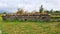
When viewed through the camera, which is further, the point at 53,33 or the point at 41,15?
the point at 41,15

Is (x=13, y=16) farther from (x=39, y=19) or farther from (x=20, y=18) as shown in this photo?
(x=39, y=19)

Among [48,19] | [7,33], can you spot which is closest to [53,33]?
[7,33]

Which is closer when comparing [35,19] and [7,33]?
[7,33]

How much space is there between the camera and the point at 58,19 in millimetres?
20172

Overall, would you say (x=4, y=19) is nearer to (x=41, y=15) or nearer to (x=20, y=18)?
(x=20, y=18)

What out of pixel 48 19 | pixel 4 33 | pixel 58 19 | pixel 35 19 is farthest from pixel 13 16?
pixel 4 33

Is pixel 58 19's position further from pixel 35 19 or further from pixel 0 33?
pixel 0 33

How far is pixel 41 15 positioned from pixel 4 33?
9.53m

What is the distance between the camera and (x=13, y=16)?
20.4 m

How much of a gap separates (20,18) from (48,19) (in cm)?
347

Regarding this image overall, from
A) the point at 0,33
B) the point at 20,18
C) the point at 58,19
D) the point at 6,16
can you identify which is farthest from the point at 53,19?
the point at 0,33

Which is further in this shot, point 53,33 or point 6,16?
point 6,16

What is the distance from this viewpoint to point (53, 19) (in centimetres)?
2017

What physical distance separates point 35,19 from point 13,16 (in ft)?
9.27
